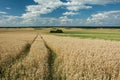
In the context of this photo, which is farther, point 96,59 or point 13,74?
point 96,59

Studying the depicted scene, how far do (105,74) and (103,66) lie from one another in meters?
0.85

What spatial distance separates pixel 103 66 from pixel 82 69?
1.10 metres

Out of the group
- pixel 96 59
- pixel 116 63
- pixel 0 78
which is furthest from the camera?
pixel 96 59

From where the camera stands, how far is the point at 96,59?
1220 cm

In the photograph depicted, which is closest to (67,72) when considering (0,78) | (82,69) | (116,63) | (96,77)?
(82,69)

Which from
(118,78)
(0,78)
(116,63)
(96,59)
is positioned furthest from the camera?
(96,59)

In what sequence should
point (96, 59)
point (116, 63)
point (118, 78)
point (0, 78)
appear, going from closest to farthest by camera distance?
point (118, 78) < point (0, 78) < point (116, 63) < point (96, 59)

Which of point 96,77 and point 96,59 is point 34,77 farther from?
point 96,59

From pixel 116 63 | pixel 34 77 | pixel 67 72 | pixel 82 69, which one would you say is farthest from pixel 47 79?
pixel 116 63

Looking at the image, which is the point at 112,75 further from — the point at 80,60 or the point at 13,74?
the point at 13,74

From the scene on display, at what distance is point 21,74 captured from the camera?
10.8 metres

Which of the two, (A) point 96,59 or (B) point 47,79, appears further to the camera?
(A) point 96,59

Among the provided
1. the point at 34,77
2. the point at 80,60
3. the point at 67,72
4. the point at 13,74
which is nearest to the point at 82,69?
the point at 67,72

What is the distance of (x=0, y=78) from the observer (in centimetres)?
1038
